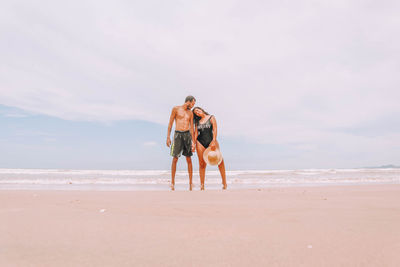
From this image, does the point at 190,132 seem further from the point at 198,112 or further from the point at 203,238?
the point at 203,238

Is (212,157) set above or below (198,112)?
below

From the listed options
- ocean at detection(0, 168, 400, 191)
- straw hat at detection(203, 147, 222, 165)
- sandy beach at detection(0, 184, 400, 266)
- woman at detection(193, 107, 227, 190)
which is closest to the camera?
sandy beach at detection(0, 184, 400, 266)

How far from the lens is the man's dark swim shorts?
6734 millimetres

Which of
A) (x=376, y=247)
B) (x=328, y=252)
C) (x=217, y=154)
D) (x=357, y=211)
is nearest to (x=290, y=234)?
(x=328, y=252)

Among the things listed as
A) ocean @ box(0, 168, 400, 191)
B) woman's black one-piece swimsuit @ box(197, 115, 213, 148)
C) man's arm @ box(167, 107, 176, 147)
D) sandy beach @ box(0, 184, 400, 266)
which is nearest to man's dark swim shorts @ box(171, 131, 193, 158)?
man's arm @ box(167, 107, 176, 147)

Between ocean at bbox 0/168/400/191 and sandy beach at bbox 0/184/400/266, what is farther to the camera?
ocean at bbox 0/168/400/191

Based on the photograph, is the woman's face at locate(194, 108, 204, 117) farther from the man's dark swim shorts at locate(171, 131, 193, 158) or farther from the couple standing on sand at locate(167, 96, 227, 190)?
the man's dark swim shorts at locate(171, 131, 193, 158)

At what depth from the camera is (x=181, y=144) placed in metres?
6.75

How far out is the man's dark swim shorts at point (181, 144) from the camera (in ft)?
22.1

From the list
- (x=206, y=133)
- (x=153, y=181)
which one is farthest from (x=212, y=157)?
(x=153, y=181)

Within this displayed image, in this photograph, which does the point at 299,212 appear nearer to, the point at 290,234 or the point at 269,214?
the point at 269,214

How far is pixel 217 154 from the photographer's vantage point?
6578 mm

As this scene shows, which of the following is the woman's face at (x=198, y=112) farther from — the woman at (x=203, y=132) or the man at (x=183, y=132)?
the man at (x=183, y=132)

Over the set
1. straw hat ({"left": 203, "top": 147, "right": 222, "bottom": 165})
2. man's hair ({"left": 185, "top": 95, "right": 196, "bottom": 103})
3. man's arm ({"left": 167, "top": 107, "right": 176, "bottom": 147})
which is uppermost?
man's hair ({"left": 185, "top": 95, "right": 196, "bottom": 103})
